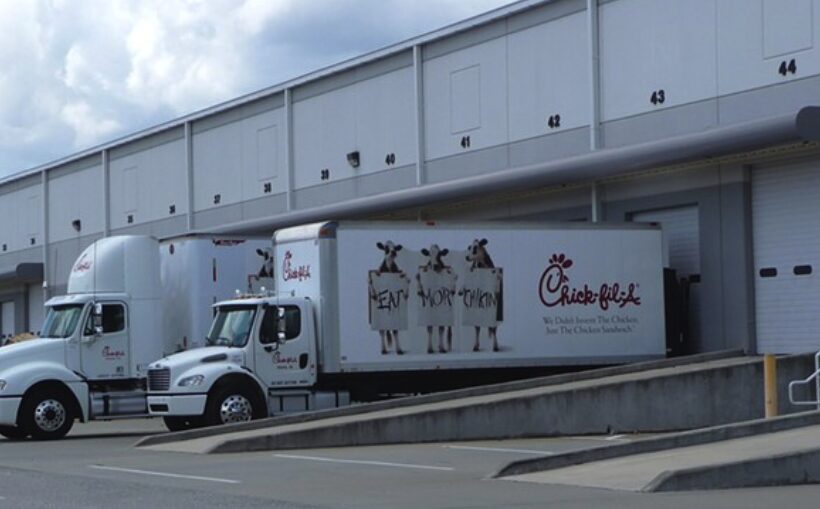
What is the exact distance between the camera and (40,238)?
58.2 m

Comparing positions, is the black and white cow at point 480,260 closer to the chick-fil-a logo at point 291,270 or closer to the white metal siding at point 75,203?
the chick-fil-a logo at point 291,270

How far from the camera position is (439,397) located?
1000 inches

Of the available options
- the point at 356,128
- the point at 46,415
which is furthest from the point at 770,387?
the point at 356,128

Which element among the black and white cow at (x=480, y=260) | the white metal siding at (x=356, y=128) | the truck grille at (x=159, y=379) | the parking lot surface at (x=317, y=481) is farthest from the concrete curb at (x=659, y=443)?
the white metal siding at (x=356, y=128)

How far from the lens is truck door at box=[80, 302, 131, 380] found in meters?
28.8

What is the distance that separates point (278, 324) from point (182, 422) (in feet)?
8.54

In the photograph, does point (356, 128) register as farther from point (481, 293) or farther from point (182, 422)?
point (182, 422)

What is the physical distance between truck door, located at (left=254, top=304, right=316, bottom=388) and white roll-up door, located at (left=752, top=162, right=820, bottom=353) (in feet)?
27.8

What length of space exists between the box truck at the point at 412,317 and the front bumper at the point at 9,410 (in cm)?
247

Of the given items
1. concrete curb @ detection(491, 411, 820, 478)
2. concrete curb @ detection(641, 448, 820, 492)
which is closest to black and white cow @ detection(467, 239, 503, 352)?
concrete curb @ detection(491, 411, 820, 478)

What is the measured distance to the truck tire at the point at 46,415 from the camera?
90.6 ft

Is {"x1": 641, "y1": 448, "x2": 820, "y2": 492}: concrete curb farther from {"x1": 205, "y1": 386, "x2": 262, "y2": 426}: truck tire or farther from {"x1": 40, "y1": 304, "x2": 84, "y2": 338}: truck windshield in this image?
{"x1": 40, "y1": 304, "x2": 84, "y2": 338}: truck windshield

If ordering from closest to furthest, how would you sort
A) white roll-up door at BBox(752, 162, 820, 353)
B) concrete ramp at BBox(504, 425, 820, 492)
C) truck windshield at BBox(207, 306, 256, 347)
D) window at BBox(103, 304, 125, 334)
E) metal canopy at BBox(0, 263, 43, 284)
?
concrete ramp at BBox(504, 425, 820, 492) → truck windshield at BBox(207, 306, 256, 347) → white roll-up door at BBox(752, 162, 820, 353) → window at BBox(103, 304, 125, 334) → metal canopy at BBox(0, 263, 43, 284)

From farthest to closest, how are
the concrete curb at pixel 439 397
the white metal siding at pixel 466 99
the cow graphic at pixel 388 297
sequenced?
the white metal siding at pixel 466 99
the cow graphic at pixel 388 297
the concrete curb at pixel 439 397
